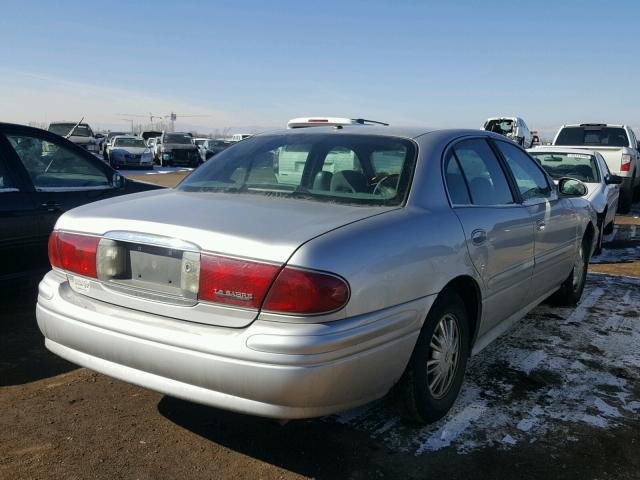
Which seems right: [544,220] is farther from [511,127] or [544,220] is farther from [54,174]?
[511,127]

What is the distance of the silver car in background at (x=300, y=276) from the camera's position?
226cm

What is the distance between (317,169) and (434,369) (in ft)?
4.16

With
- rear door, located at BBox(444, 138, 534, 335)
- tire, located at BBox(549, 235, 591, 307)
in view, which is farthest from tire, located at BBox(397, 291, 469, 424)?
tire, located at BBox(549, 235, 591, 307)

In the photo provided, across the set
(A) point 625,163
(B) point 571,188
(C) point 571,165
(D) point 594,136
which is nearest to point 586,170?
(C) point 571,165

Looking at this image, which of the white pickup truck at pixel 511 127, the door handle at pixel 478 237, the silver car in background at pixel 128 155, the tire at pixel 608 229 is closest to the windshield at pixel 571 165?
the tire at pixel 608 229

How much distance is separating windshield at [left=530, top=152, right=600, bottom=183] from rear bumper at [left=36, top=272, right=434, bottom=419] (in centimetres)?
685

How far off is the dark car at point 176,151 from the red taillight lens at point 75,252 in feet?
91.4

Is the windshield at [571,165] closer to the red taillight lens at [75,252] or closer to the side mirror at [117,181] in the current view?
the side mirror at [117,181]

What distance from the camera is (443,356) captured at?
3023 millimetres

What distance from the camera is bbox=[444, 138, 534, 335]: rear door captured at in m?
3.21

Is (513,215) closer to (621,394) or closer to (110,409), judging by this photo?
(621,394)

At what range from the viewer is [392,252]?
2.51 m

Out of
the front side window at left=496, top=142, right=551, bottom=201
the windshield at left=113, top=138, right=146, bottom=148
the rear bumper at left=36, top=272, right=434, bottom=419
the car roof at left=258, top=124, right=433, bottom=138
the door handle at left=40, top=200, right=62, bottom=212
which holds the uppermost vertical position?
the car roof at left=258, top=124, right=433, bottom=138

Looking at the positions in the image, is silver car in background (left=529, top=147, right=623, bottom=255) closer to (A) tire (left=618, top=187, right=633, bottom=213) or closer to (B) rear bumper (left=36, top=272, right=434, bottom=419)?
(A) tire (left=618, top=187, right=633, bottom=213)
